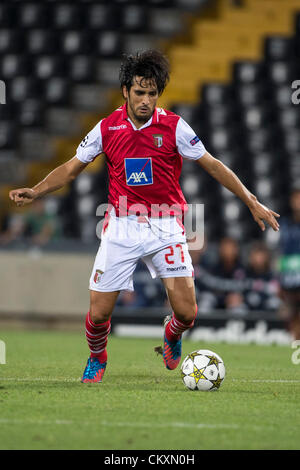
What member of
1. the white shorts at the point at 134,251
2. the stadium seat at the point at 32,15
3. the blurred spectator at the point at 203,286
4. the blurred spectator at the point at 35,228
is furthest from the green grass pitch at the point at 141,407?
the stadium seat at the point at 32,15

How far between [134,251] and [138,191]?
0.43 meters

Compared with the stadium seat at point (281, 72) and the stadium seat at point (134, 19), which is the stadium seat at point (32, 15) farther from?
the stadium seat at point (281, 72)

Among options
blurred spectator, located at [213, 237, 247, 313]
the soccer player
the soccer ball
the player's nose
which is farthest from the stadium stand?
the soccer ball

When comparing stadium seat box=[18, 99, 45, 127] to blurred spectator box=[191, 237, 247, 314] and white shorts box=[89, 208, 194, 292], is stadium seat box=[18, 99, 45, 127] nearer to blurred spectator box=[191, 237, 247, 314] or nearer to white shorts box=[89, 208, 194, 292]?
blurred spectator box=[191, 237, 247, 314]

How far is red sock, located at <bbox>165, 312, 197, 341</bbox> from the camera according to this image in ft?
22.2

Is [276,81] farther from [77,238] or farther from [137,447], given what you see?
[137,447]

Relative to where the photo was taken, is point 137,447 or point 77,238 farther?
point 77,238

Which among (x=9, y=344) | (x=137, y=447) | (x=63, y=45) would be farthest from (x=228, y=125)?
(x=137, y=447)

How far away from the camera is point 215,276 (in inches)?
477

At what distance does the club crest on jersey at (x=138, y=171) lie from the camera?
21.0 ft

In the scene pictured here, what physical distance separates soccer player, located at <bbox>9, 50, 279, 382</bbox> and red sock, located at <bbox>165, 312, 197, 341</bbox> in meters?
0.19

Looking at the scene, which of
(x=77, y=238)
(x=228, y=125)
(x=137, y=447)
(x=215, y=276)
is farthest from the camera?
(x=228, y=125)

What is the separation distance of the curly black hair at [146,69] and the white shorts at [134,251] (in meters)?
0.96

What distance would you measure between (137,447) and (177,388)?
86.8 inches
